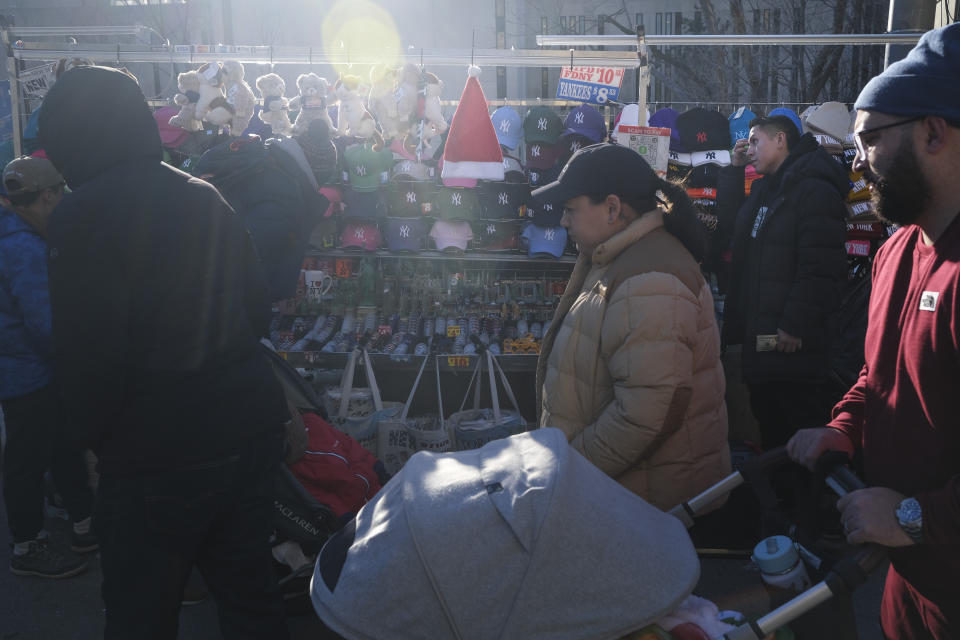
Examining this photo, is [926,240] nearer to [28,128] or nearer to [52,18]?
[28,128]

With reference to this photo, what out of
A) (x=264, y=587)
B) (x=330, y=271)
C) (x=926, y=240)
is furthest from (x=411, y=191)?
(x=926, y=240)

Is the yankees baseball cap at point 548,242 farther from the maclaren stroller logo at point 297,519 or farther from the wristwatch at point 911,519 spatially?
the wristwatch at point 911,519

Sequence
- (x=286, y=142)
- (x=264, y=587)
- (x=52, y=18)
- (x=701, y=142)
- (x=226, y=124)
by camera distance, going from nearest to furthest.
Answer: (x=264, y=587), (x=286, y=142), (x=226, y=124), (x=701, y=142), (x=52, y=18)

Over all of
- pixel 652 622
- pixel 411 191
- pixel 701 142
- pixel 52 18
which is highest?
pixel 52 18

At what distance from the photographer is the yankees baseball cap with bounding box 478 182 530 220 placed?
5801 mm

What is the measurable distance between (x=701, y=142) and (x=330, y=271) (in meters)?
3.10

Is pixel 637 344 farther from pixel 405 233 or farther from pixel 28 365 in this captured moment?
pixel 405 233

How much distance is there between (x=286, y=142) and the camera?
418cm

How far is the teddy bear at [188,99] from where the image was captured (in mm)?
5238

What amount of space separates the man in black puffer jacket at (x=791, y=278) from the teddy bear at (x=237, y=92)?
3521 millimetres

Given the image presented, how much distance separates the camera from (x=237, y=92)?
539cm

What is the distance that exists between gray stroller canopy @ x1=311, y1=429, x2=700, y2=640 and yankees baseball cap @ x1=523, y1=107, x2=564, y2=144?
4247 millimetres

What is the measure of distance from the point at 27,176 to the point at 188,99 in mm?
1710

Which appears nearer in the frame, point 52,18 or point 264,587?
point 264,587
